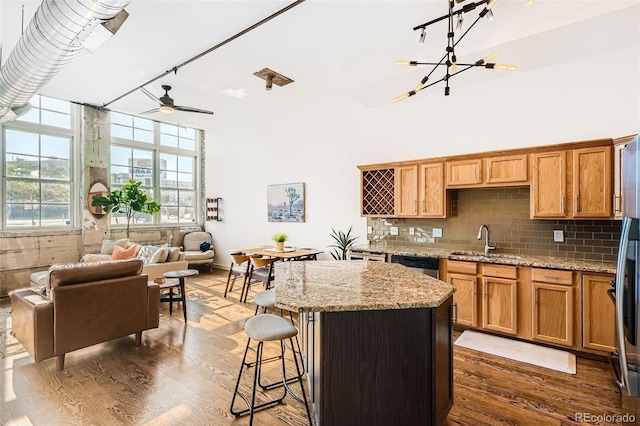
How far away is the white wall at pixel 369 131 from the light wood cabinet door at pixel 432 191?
1.67 feet

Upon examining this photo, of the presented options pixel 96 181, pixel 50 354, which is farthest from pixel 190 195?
pixel 50 354

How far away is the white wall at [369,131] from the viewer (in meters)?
3.57

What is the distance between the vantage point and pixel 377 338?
1.77m

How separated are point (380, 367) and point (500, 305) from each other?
248 cm

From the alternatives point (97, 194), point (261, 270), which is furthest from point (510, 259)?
point (97, 194)

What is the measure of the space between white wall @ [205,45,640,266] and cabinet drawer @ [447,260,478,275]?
5.39ft

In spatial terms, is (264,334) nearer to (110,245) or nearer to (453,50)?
(453,50)

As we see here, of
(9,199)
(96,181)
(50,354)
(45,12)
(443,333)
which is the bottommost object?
(50,354)

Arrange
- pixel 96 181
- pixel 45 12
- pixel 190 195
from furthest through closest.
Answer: pixel 190 195 < pixel 96 181 < pixel 45 12

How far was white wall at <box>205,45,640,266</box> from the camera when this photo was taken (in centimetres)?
357

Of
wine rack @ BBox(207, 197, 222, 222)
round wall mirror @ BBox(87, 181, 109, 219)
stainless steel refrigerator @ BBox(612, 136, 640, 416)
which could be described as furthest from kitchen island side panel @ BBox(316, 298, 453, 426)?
wine rack @ BBox(207, 197, 222, 222)

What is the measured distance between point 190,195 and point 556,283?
310 inches

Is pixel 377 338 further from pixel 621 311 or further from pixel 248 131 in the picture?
pixel 248 131

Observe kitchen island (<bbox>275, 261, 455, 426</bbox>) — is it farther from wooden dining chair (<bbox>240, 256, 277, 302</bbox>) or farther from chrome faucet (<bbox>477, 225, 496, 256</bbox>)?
wooden dining chair (<bbox>240, 256, 277, 302</bbox>)
